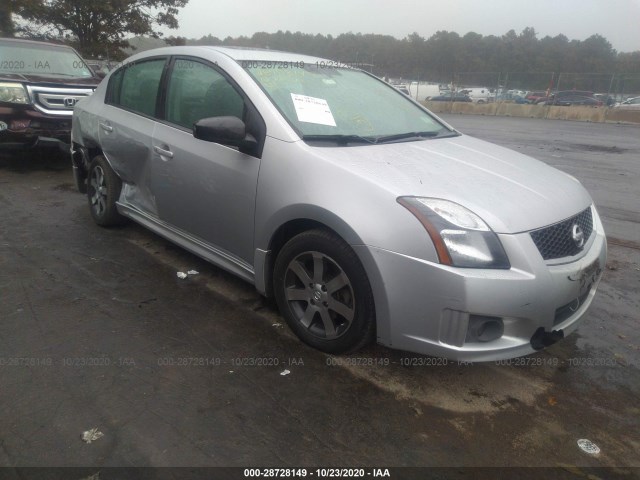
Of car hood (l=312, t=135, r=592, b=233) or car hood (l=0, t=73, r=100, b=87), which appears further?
car hood (l=0, t=73, r=100, b=87)

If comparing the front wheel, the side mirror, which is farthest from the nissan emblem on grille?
the side mirror

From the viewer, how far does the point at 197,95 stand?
3.47 metres

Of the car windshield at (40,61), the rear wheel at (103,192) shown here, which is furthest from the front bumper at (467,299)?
the car windshield at (40,61)

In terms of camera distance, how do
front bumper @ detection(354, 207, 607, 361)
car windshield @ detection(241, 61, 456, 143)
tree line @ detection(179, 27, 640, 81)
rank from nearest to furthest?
front bumper @ detection(354, 207, 607, 361), car windshield @ detection(241, 61, 456, 143), tree line @ detection(179, 27, 640, 81)

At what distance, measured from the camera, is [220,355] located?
2801 mm

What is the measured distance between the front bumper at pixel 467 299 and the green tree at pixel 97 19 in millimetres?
21666

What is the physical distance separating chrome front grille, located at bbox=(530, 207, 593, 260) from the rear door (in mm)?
2773

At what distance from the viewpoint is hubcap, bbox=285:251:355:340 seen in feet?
8.59

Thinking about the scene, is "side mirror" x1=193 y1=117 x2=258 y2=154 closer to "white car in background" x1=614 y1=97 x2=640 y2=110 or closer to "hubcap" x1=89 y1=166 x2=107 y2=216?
"hubcap" x1=89 y1=166 x2=107 y2=216

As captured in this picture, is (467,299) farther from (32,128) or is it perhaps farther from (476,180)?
(32,128)

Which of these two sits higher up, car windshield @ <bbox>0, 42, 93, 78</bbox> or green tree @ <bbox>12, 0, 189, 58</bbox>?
green tree @ <bbox>12, 0, 189, 58</bbox>

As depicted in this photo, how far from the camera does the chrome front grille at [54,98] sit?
22.5ft

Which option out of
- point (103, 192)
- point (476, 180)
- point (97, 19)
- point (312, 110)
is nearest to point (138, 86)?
point (103, 192)

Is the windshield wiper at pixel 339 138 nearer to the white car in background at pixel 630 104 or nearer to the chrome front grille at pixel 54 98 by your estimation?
the chrome front grille at pixel 54 98
